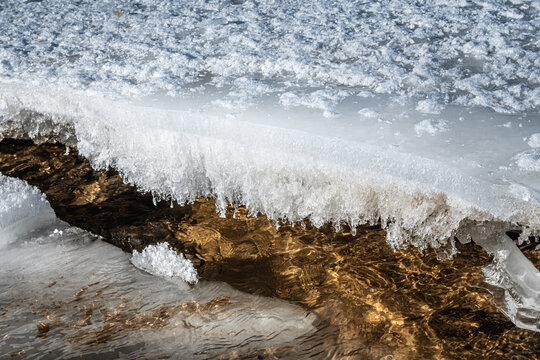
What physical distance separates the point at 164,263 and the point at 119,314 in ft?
0.59

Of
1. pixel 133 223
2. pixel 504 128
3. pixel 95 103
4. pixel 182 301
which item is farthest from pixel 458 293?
pixel 95 103

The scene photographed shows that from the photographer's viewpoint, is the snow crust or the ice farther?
the snow crust

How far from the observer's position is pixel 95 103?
1.37 m

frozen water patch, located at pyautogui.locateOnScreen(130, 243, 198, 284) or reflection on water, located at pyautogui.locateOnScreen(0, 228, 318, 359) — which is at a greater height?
frozen water patch, located at pyautogui.locateOnScreen(130, 243, 198, 284)

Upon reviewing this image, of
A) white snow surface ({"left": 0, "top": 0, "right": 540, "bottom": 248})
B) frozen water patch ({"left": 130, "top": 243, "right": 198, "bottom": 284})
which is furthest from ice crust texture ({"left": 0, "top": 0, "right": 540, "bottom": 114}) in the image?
frozen water patch ({"left": 130, "top": 243, "right": 198, "bottom": 284})

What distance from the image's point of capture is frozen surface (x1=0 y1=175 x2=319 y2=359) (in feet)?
3.71

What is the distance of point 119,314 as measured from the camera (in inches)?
47.4

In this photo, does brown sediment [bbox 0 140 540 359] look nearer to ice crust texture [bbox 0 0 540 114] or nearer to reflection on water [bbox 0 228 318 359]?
reflection on water [bbox 0 228 318 359]

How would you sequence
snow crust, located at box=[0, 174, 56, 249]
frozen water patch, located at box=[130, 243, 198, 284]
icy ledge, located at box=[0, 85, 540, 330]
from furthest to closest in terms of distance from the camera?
1. snow crust, located at box=[0, 174, 56, 249]
2. frozen water patch, located at box=[130, 243, 198, 284]
3. icy ledge, located at box=[0, 85, 540, 330]

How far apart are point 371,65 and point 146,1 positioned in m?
0.93

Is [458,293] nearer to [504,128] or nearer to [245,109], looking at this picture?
[504,128]

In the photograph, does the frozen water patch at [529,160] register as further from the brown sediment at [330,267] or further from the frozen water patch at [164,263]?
the frozen water patch at [164,263]

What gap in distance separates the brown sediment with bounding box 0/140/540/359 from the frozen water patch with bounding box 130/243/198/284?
0.11 ft

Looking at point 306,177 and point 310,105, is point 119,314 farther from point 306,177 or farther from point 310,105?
point 310,105
